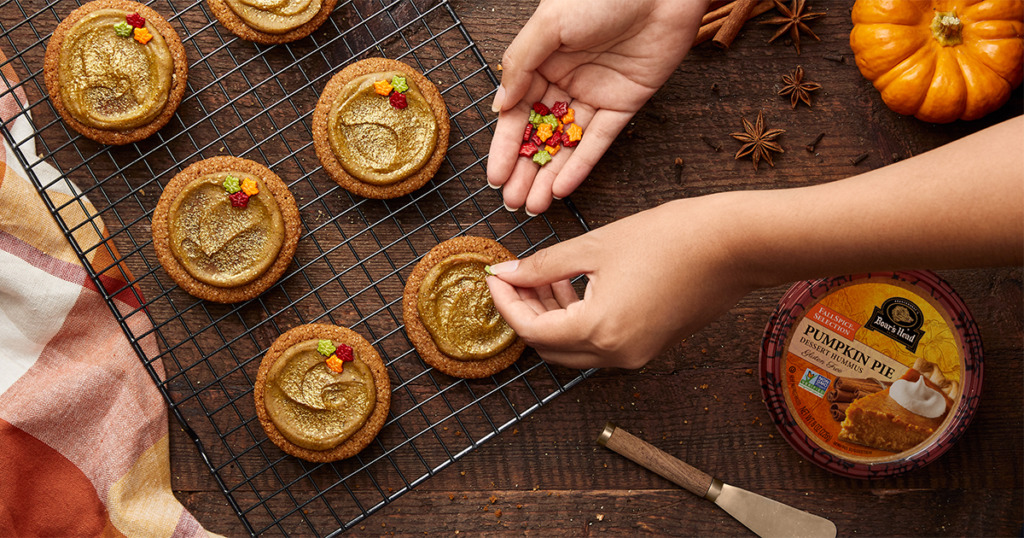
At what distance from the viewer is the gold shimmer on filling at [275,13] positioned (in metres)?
3.36

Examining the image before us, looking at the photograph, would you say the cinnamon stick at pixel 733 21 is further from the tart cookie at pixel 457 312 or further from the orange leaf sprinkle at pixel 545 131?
the tart cookie at pixel 457 312

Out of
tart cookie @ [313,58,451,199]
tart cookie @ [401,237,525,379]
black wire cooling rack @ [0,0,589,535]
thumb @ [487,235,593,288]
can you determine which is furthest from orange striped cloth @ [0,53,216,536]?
thumb @ [487,235,593,288]

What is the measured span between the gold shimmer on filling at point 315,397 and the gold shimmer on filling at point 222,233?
0.50 meters

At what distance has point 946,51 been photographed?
10.9 ft

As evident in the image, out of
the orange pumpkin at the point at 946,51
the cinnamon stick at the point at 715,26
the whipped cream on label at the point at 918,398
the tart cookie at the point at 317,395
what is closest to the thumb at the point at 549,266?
the tart cookie at the point at 317,395

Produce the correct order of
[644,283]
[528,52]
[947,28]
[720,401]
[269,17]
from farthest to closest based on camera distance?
[720,401], [269,17], [947,28], [528,52], [644,283]

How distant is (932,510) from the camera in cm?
357

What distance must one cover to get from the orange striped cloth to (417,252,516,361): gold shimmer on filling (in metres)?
1.52

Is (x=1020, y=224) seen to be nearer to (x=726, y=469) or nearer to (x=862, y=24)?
(x=862, y=24)

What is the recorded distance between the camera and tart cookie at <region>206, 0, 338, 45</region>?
337 cm

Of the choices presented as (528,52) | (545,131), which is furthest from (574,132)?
(528,52)

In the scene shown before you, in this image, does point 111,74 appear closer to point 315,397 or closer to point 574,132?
point 315,397

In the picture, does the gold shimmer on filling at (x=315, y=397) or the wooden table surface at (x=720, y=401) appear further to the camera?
the wooden table surface at (x=720, y=401)

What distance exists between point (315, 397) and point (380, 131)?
142 cm
